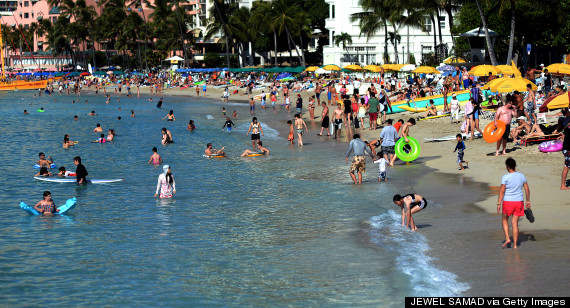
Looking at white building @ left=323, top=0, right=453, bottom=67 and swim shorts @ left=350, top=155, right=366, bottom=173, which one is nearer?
swim shorts @ left=350, top=155, right=366, bottom=173

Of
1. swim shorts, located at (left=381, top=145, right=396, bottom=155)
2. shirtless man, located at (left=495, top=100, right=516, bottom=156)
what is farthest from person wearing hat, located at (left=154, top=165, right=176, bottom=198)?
shirtless man, located at (left=495, top=100, right=516, bottom=156)

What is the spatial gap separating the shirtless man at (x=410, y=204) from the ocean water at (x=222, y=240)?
37 centimetres

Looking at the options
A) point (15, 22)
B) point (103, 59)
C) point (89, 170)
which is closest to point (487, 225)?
point (89, 170)

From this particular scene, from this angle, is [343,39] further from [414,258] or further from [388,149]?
[414,258]

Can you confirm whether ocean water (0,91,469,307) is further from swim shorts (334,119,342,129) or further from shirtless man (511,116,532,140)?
shirtless man (511,116,532,140)

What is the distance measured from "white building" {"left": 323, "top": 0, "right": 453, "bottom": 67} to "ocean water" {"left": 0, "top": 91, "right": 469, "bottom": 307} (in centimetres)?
4893

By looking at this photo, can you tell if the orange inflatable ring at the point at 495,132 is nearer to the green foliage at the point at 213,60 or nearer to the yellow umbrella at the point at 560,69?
the yellow umbrella at the point at 560,69

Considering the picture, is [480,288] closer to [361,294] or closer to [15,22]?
[361,294]

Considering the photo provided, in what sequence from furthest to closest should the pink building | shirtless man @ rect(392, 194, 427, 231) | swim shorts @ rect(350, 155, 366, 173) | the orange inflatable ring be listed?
the pink building
the orange inflatable ring
swim shorts @ rect(350, 155, 366, 173)
shirtless man @ rect(392, 194, 427, 231)

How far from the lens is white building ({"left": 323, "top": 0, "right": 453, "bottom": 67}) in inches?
2872

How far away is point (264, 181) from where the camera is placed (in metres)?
21.0

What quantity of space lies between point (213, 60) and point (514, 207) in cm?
8868

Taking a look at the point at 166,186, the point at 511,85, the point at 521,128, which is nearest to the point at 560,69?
the point at 511,85

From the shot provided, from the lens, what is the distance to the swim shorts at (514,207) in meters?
11.3
